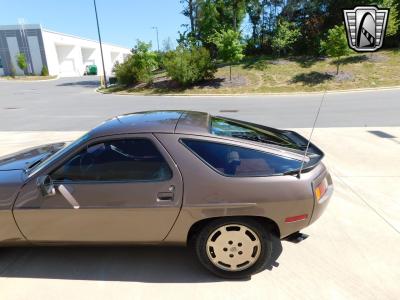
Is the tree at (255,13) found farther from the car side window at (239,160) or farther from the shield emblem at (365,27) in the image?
the car side window at (239,160)

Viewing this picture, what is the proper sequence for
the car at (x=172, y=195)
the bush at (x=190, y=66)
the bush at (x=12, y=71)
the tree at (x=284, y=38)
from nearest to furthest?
1. the car at (x=172, y=195)
2. the bush at (x=190, y=66)
3. the tree at (x=284, y=38)
4. the bush at (x=12, y=71)

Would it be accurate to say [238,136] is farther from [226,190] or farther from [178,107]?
[178,107]

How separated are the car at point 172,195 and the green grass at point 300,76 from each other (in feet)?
55.7

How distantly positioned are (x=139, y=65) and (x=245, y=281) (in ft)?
78.5

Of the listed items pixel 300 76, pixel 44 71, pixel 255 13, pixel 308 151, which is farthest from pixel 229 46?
pixel 44 71

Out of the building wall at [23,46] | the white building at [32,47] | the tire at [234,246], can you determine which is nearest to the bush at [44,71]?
the white building at [32,47]

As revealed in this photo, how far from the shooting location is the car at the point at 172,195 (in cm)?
247

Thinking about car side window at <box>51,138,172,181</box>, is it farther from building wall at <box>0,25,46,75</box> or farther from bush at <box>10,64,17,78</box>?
building wall at <box>0,25,46,75</box>

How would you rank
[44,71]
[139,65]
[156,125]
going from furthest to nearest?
[44,71]
[139,65]
[156,125]

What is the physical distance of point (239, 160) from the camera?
2.59m

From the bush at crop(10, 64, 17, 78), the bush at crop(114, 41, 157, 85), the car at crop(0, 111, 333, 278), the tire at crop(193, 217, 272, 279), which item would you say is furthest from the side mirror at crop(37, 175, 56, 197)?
the bush at crop(10, 64, 17, 78)

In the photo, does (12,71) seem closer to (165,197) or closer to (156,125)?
(156,125)

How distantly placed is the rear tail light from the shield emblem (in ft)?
9.75

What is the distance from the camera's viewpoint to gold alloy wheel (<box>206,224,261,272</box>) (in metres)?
2.56
